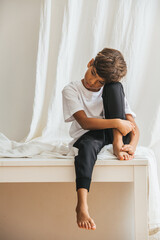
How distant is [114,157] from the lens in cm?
117

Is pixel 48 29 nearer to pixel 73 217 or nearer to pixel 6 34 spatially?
pixel 6 34

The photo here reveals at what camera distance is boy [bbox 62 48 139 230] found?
1136mm

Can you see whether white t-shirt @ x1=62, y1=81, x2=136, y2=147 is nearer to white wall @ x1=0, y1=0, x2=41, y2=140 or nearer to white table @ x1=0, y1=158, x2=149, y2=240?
white table @ x1=0, y1=158, x2=149, y2=240

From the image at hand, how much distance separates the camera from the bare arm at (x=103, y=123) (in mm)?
1220

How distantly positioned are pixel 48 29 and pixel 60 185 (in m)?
0.89

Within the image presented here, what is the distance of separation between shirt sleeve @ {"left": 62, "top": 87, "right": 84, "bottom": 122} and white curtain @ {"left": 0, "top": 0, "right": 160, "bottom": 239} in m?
Answer: 0.39

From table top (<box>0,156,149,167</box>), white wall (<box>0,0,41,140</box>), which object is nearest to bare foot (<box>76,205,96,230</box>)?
table top (<box>0,156,149,167</box>)

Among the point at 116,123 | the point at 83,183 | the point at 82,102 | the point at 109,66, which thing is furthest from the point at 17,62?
the point at 83,183

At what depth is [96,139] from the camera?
127cm

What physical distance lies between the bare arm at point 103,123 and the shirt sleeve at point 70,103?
2 cm

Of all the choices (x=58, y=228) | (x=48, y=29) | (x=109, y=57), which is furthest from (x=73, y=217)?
(x=48, y=29)

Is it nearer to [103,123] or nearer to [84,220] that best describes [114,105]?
[103,123]

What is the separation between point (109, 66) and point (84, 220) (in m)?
0.58

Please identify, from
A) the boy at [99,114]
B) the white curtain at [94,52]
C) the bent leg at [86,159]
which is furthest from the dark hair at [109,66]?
the white curtain at [94,52]
